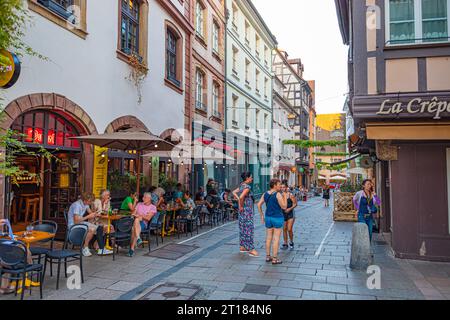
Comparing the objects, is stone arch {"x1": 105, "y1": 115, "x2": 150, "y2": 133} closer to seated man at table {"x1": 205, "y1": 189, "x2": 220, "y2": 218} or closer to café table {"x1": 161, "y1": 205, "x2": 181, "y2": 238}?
café table {"x1": 161, "y1": 205, "x2": 181, "y2": 238}

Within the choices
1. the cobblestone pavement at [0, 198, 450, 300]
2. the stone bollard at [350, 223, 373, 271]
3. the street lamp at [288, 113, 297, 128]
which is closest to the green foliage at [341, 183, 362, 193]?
the cobblestone pavement at [0, 198, 450, 300]

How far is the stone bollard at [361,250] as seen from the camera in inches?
256

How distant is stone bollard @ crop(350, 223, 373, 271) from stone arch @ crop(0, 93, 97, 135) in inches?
265

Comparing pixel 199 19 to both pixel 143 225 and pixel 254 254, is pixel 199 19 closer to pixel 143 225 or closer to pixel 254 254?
pixel 143 225

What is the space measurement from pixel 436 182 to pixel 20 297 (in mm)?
7913

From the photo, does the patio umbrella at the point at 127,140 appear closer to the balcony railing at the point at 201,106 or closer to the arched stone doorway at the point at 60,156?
the arched stone doorway at the point at 60,156

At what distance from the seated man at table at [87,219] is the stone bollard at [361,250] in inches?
201

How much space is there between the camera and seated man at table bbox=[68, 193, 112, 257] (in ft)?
23.7

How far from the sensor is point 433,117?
6.87 metres

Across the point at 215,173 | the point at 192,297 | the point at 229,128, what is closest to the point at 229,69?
the point at 229,128

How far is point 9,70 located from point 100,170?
12.2ft

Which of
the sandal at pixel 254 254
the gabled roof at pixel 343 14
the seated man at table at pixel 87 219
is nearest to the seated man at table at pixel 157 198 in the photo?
the seated man at table at pixel 87 219
